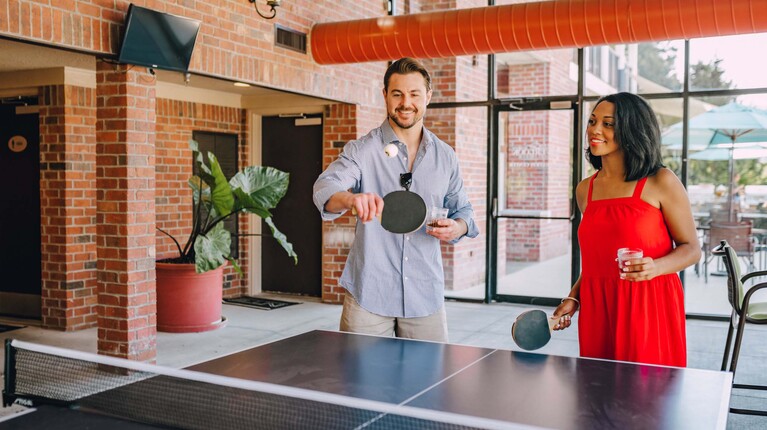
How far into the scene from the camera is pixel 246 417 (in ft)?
5.95

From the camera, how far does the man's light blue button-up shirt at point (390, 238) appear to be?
2.76m

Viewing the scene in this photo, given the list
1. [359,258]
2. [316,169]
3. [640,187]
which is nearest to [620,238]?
[640,187]

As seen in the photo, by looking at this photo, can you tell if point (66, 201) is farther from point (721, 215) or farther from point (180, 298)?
point (721, 215)

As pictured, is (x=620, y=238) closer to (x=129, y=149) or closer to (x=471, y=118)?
(x=129, y=149)

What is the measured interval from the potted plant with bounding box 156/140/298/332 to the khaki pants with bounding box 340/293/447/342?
356cm

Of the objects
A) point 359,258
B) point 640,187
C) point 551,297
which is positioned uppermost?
point 640,187

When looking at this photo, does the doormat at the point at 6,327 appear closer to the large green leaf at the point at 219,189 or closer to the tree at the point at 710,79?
the large green leaf at the point at 219,189

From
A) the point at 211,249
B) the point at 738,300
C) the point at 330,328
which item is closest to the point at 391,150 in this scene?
the point at 738,300

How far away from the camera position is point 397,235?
110 inches

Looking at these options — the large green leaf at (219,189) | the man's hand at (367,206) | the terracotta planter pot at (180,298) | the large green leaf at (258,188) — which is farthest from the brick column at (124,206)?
the man's hand at (367,206)

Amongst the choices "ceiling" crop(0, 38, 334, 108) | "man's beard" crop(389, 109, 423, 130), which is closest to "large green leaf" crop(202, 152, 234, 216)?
"ceiling" crop(0, 38, 334, 108)

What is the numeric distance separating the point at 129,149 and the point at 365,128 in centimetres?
331

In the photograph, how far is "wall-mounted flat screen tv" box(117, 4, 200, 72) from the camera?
4.70m

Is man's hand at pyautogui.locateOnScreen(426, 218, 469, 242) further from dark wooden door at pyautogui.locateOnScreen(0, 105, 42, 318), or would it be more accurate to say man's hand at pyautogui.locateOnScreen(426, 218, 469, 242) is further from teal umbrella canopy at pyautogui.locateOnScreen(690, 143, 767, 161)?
teal umbrella canopy at pyautogui.locateOnScreen(690, 143, 767, 161)
